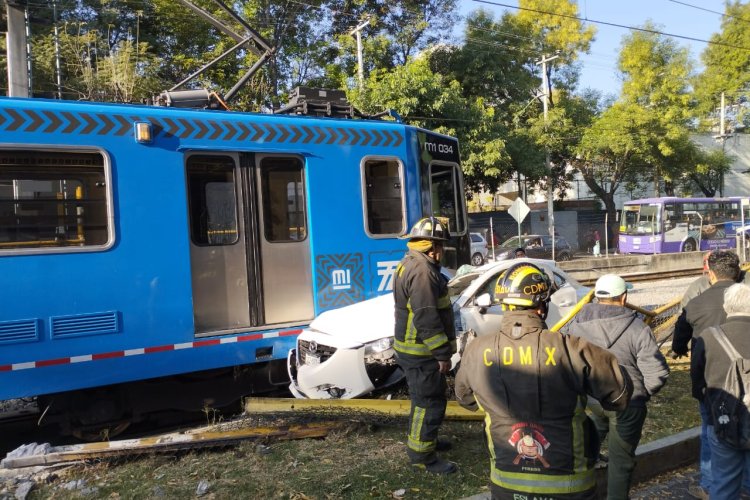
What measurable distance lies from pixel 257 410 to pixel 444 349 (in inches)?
89.1

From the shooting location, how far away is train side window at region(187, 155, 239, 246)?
573 centimetres

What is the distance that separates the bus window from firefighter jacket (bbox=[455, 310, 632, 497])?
4.98 meters

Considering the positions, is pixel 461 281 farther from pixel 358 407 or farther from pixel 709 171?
pixel 709 171

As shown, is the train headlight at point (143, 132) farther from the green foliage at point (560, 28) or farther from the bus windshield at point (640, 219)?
the green foliage at point (560, 28)

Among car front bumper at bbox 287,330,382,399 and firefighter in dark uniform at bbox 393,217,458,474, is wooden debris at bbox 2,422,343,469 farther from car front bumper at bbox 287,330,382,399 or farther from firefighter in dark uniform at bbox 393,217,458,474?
firefighter in dark uniform at bbox 393,217,458,474

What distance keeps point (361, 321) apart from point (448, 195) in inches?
97.0

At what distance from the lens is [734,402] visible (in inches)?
130

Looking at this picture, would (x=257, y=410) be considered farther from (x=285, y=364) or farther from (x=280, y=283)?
(x=280, y=283)

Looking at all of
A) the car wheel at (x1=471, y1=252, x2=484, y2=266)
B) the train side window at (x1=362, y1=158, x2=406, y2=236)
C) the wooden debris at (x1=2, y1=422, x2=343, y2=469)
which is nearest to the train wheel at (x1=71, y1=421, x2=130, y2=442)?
the wooden debris at (x1=2, y1=422, x2=343, y2=469)

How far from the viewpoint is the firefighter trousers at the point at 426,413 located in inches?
165

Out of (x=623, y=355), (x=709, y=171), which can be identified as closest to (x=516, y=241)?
(x=709, y=171)

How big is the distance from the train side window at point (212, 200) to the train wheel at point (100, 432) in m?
1.83

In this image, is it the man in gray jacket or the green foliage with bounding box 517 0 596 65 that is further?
the green foliage with bounding box 517 0 596 65

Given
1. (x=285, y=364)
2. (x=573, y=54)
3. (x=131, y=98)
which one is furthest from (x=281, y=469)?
(x=573, y=54)
